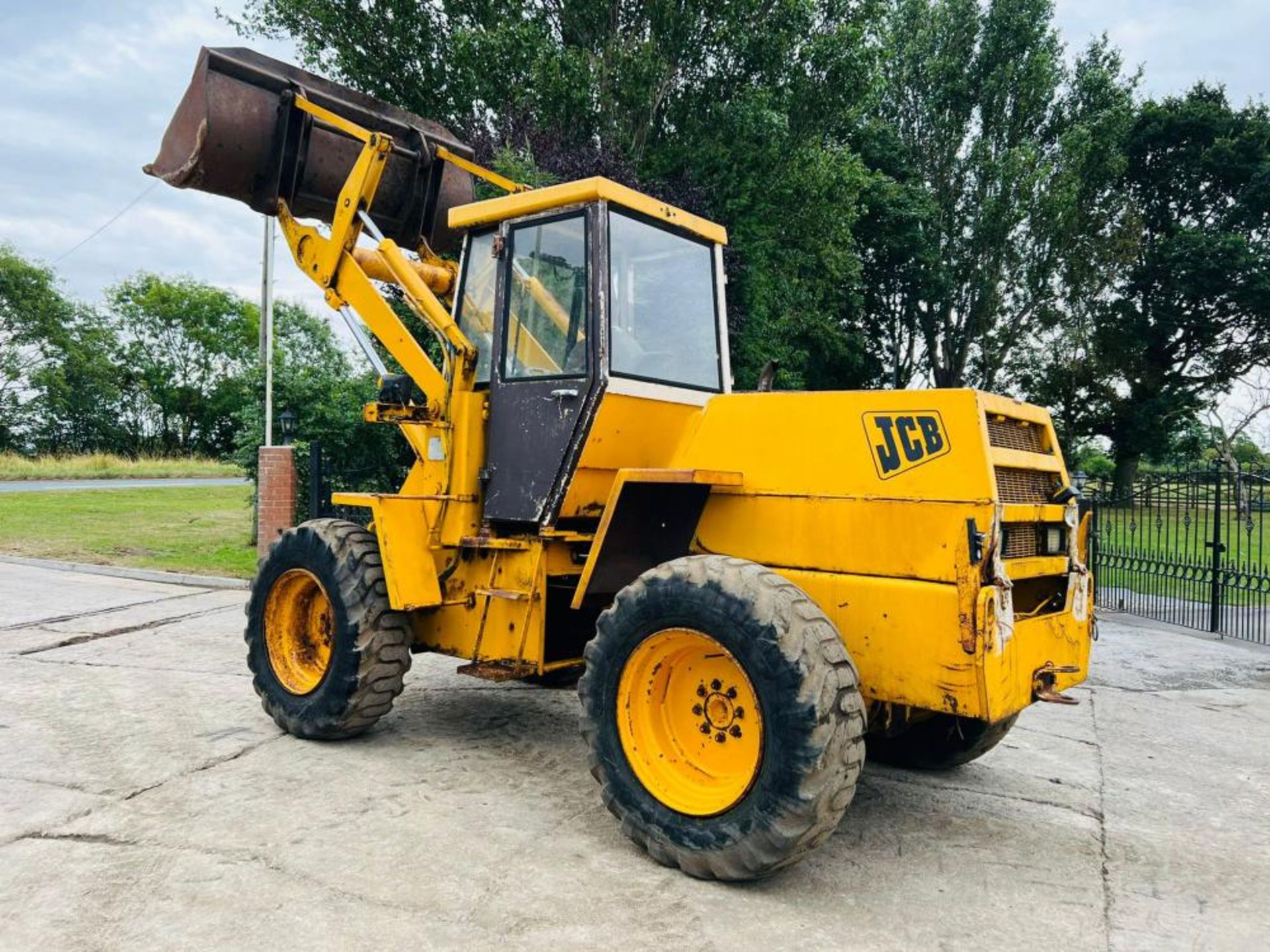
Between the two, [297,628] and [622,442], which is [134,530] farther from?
[622,442]

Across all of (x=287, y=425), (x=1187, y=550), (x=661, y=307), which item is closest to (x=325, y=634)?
(x=661, y=307)

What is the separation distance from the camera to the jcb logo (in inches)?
145

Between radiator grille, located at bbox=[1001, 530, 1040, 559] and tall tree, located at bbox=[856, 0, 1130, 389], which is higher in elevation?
tall tree, located at bbox=[856, 0, 1130, 389]

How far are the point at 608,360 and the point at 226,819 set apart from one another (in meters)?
2.58

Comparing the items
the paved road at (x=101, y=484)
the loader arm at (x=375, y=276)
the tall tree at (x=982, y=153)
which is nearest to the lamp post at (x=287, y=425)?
the loader arm at (x=375, y=276)

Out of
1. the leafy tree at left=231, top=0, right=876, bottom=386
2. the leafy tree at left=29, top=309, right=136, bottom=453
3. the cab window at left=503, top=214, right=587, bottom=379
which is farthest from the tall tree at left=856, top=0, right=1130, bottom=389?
the leafy tree at left=29, top=309, right=136, bottom=453

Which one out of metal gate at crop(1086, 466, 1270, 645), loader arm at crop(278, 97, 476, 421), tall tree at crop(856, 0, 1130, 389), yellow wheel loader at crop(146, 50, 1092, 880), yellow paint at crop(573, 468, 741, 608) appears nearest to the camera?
yellow wheel loader at crop(146, 50, 1092, 880)

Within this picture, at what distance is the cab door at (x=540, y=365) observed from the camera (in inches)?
178

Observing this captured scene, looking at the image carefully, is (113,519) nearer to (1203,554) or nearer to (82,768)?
(82,768)

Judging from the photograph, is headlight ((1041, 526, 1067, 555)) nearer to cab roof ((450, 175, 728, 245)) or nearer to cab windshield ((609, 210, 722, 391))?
cab windshield ((609, 210, 722, 391))

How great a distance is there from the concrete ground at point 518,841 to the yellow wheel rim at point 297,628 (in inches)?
14.5

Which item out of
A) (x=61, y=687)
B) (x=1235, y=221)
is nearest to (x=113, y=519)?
(x=61, y=687)

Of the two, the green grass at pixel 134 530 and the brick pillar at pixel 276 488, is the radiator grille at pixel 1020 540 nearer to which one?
the brick pillar at pixel 276 488

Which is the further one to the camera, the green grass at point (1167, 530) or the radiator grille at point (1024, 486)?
the green grass at point (1167, 530)
